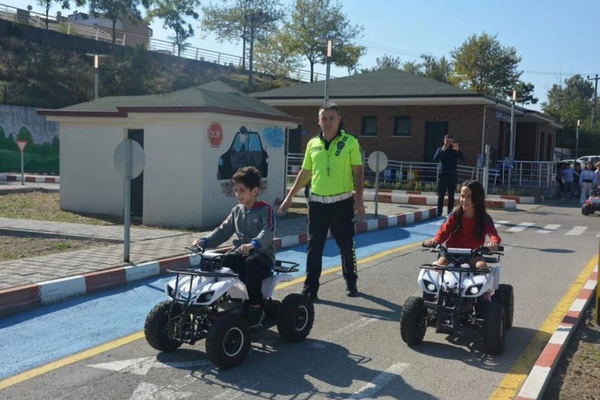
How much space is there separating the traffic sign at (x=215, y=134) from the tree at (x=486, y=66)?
48.2 meters

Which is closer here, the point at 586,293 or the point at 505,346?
the point at 505,346

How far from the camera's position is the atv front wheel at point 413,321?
18.2 feet

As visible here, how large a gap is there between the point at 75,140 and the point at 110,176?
1.33m

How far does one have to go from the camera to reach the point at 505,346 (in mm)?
5793

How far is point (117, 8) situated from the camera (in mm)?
52625

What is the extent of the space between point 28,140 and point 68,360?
3030 centimetres

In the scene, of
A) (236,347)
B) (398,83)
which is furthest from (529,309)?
(398,83)

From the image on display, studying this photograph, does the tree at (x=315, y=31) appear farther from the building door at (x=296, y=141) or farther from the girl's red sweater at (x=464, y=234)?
the girl's red sweater at (x=464, y=234)

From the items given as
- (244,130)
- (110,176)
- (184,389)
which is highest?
(244,130)

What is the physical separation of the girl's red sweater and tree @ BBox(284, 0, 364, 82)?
5519 cm

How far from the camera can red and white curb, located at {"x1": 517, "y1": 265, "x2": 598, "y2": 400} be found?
4.40 m

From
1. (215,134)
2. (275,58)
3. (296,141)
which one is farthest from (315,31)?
(215,134)

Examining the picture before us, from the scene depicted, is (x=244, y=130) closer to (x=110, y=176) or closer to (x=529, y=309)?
(x=110, y=176)

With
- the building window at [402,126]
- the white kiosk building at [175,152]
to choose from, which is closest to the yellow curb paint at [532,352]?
the white kiosk building at [175,152]
